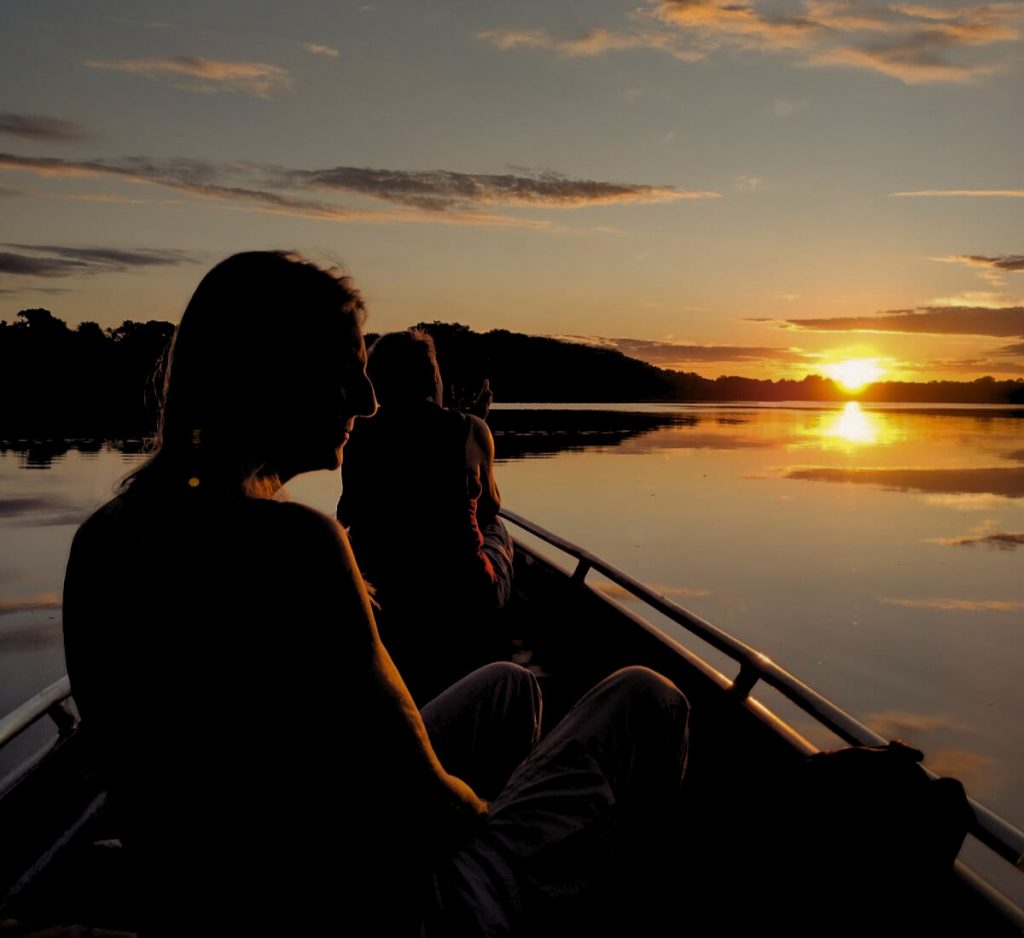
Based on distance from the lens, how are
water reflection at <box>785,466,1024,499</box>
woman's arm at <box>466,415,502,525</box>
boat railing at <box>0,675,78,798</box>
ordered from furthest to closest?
water reflection at <box>785,466,1024,499</box> → woman's arm at <box>466,415,502,525</box> → boat railing at <box>0,675,78,798</box>

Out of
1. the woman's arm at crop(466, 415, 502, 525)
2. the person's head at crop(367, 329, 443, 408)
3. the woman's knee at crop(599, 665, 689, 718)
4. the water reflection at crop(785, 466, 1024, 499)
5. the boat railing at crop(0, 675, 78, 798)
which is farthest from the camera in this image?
the water reflection at crop(785, 466, 1024, 499)

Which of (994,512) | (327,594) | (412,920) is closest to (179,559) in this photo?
(327,594)

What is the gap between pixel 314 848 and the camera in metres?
1.38

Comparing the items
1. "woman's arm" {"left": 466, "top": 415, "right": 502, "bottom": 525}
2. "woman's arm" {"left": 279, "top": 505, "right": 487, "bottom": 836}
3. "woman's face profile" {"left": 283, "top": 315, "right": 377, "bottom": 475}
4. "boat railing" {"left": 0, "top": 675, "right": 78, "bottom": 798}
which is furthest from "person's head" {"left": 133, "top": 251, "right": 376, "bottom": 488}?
"woman's arm" {"left": 466, "top": 415, "right": 502, "bottom": 525}

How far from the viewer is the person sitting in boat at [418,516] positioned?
373 cm

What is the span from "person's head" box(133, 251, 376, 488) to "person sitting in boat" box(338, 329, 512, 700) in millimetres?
2125

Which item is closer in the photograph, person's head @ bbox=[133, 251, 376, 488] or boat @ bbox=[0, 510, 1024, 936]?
person's head @ bbox=[133, 251, 376, 488]

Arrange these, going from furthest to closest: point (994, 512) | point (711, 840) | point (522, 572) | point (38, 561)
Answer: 1. point (994, 512)
2. point (38, 561)
3. point (522, 572)
4. point (711, 840)

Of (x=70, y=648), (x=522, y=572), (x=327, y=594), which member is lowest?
(x=522, y=572)

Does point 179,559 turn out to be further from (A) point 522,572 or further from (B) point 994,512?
(B) point 994,512

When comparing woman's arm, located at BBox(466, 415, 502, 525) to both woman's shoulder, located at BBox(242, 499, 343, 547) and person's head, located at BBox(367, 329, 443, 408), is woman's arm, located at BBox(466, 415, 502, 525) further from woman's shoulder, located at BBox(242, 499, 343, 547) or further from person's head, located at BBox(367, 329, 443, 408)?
woman's shoulder, located at BBox(242, 499, 343, 547)

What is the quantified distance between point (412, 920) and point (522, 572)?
20.7 ft

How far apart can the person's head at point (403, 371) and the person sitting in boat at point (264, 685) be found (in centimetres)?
198

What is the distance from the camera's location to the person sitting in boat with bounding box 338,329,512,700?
3.73 metres
